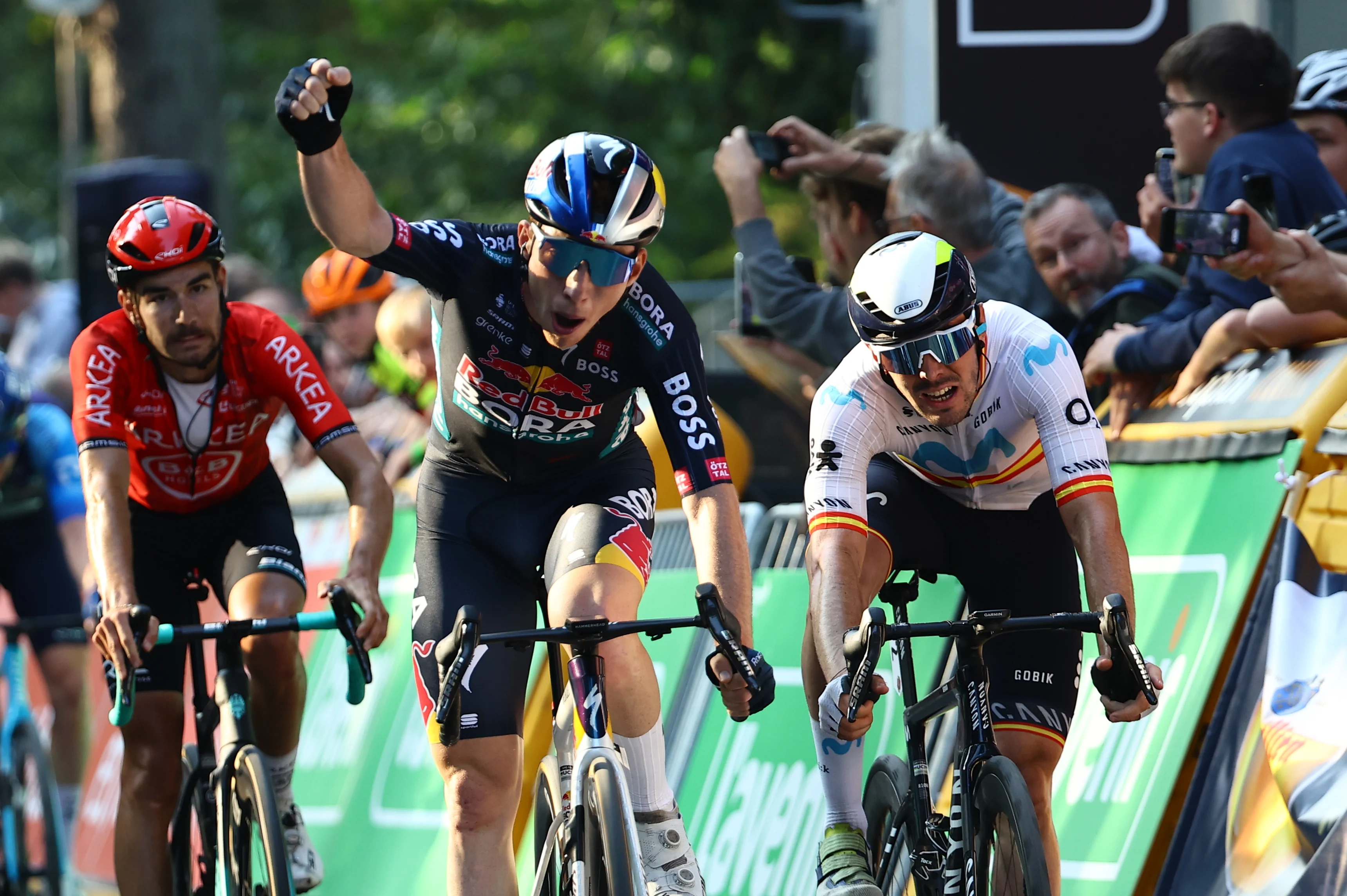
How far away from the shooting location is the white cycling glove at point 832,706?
4504 millimetres

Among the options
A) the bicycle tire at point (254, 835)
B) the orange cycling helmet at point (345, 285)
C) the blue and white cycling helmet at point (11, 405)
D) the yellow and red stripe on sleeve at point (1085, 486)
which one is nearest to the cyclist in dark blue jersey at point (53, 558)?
the blue and white cycling helmet at point (11, 405)

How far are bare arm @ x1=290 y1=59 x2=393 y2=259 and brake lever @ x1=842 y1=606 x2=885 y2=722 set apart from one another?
164 centimetres

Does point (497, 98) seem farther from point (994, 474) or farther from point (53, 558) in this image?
point (994, 474)

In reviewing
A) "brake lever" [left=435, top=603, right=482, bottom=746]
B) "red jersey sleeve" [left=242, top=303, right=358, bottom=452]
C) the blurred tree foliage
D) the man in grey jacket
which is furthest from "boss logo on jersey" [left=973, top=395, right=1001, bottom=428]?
the blurred tree foliage

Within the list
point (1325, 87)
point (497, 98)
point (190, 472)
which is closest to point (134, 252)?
point (190, 472)

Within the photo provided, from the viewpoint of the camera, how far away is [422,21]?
25.5 meters

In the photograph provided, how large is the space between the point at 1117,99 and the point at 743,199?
2421 millimetres

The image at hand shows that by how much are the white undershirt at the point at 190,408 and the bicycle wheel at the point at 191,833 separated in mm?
1030

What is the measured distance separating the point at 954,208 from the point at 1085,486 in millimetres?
2436

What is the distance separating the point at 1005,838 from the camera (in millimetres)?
4359

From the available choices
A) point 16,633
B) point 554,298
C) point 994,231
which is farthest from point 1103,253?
point 16,633

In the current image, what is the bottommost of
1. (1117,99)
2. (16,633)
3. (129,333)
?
(16,633)

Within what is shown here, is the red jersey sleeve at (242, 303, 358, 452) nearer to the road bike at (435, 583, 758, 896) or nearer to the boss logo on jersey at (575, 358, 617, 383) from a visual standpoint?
the boss logo on jersey at (575, 358, 617, 383)

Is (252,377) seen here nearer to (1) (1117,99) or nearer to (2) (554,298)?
(2) (554,298)
